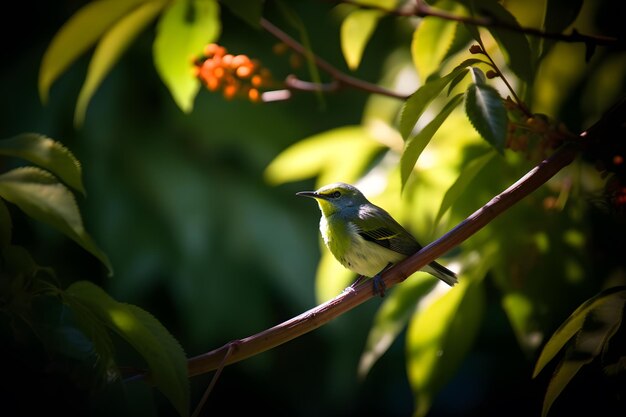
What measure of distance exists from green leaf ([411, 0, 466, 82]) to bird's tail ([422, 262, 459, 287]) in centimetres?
53

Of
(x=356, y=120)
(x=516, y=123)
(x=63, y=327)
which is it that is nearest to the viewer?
(x=63, y=327)

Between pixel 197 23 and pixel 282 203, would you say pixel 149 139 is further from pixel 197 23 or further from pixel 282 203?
pixel 197 23

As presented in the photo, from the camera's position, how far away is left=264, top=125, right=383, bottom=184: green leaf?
2.32 m

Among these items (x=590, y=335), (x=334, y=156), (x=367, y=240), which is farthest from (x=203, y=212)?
(x=590, y=335)

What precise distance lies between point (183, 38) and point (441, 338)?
1.06 m

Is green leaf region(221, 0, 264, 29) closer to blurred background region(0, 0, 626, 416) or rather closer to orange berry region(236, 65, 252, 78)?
orange berry region(236, 65, 252, 78)

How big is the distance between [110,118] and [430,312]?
8.79 feet

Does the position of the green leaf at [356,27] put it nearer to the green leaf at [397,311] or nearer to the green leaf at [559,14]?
the green leaf at [559,14]

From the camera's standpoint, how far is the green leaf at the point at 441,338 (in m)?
1.86

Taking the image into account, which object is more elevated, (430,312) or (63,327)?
(63,327)

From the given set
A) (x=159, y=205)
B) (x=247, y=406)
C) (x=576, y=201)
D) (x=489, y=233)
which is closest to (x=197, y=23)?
(x=489, y=233)

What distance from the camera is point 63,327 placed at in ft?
4.13

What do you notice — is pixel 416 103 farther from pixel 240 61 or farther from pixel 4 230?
pixel 4 230

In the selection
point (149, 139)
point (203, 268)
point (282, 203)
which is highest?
point (149, 139)
